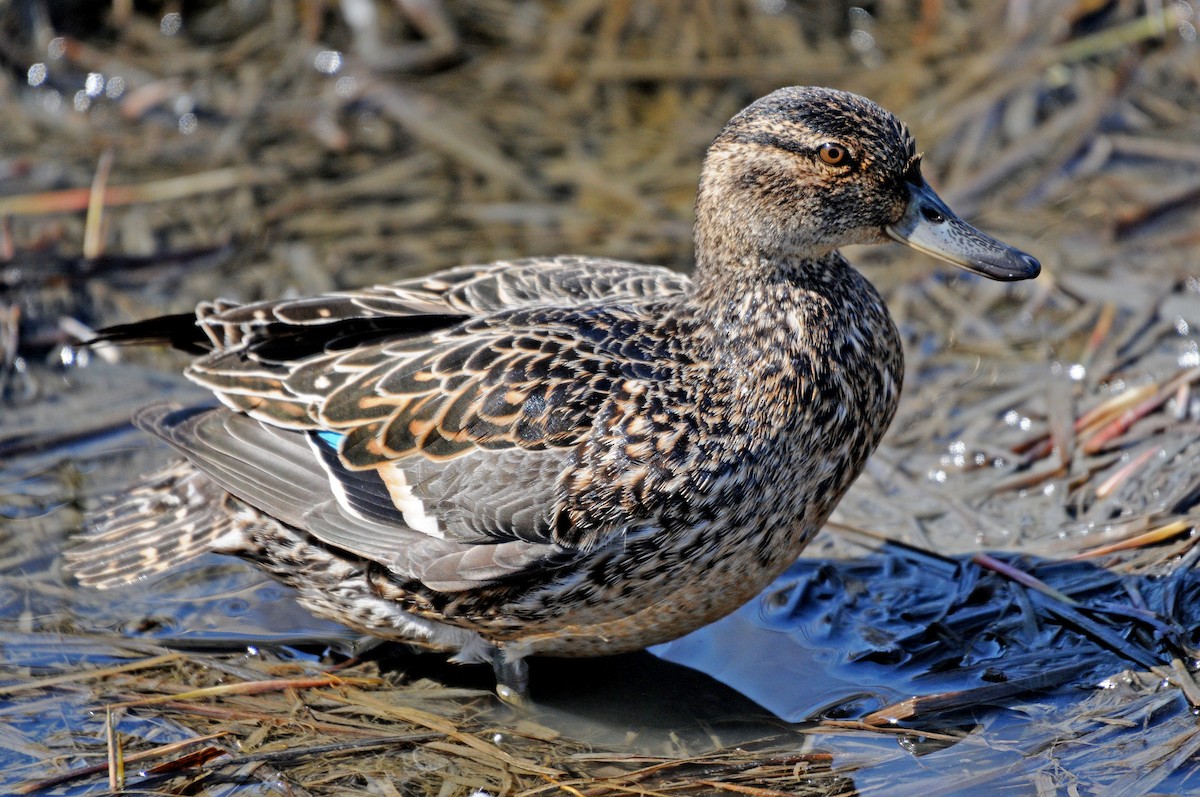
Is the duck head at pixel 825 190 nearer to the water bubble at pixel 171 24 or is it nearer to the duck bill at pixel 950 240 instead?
the duck bill at pixel 950 240

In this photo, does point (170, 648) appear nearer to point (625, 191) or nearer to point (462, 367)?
point (462, 367)

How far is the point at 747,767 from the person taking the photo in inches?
184

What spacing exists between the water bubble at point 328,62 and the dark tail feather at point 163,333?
3.60m

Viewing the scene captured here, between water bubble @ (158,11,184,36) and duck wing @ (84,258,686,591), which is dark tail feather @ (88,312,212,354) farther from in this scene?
water bubble @ (158,11,184,36)

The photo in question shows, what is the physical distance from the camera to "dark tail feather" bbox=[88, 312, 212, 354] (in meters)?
5.27

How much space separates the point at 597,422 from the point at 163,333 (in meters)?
1.83

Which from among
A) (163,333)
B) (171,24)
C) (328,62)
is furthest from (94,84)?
(163,333)

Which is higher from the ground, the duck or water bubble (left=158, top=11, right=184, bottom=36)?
water bubble (left=158, top=11, right=184, bottom=36)

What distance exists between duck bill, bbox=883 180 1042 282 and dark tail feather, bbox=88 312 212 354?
103 inches

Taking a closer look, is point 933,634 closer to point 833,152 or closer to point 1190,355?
point 833,152

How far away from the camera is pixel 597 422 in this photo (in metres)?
4.68

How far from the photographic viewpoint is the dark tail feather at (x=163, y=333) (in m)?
5.27

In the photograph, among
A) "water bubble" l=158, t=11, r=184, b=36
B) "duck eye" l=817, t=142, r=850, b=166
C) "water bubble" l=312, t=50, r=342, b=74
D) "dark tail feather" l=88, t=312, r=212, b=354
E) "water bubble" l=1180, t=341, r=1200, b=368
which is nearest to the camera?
"duck eye" l=817, t=142, r=850, b=166

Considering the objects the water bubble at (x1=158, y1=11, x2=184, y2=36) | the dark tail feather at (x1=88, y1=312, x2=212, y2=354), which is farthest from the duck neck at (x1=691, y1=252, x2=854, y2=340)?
the water bubble at (x1=158, y1=11, x2=184, y2=36)
